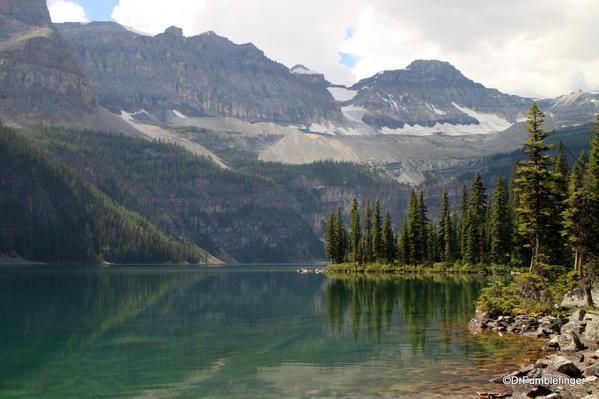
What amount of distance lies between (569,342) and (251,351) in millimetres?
16588

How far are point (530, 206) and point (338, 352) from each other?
21752 millimetres

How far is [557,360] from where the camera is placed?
25203mm

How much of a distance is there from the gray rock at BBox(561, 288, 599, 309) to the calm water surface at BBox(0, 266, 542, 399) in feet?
23.2

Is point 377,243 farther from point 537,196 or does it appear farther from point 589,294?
point 589,294

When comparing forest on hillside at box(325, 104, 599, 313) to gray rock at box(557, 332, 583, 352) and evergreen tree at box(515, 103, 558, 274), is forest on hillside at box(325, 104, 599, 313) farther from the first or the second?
gray rock at box(557, 332, 583, 352)

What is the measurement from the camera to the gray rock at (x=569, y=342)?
30.2 meters

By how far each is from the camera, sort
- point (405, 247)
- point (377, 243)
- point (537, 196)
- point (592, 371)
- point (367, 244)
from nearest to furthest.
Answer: point (592, 371)
point (537, 196)
point (405, 247)
point (377, 243)
point (367, 244)

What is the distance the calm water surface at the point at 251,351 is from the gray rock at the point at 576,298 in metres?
7.07

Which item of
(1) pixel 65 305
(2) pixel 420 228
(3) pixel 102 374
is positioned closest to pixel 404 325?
(3) pixel 102 374

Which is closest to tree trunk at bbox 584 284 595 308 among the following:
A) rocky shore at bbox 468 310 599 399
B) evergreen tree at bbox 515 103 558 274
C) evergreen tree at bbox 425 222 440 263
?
rocky shore at bbox 468 310 599 399

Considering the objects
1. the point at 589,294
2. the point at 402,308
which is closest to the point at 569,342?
the point at 589,294

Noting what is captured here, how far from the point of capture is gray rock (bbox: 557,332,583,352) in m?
30.2

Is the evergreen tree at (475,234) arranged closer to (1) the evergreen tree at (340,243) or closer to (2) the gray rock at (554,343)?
(1) the evergreen tree at (340,243)

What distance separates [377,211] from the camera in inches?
5640
